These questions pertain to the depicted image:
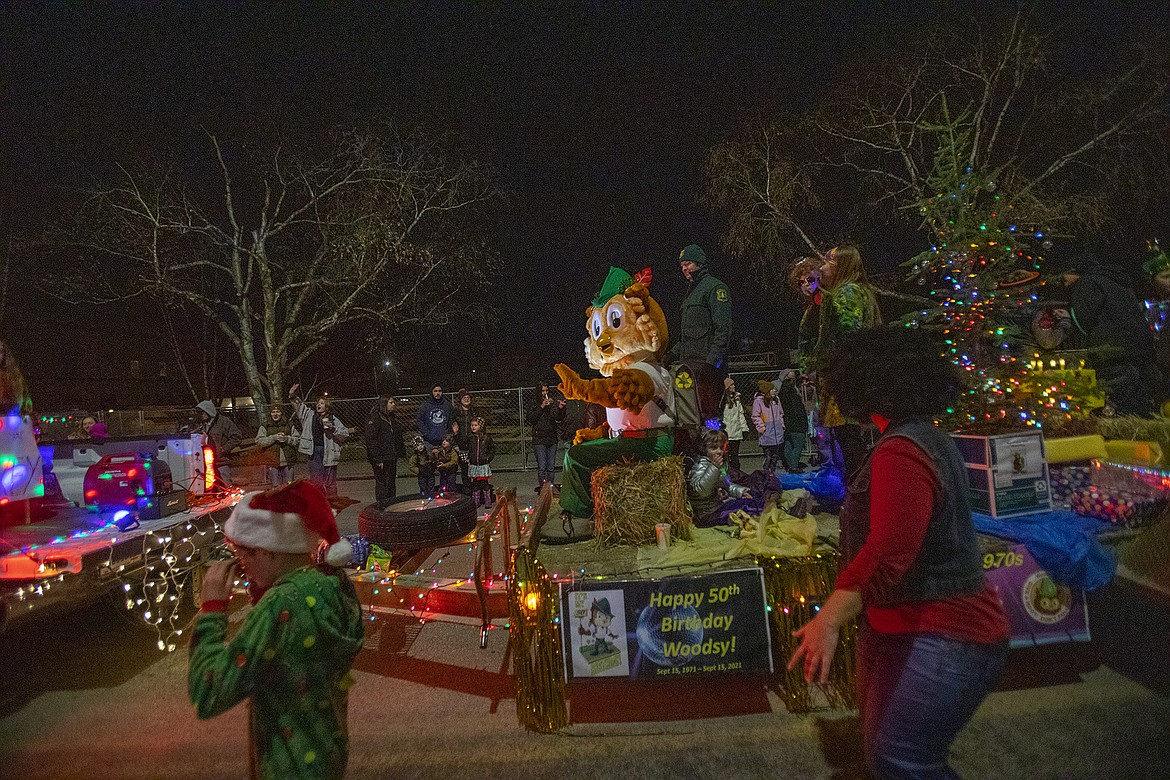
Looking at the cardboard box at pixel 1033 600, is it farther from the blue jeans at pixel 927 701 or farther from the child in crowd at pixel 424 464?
the child in crowd at pixel 424 464

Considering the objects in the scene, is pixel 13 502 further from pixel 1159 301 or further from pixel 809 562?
pixel 1159 301

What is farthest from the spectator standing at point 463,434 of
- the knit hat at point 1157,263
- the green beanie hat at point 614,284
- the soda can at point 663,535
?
the knit hat at point 1157,263

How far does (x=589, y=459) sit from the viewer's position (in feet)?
12.9

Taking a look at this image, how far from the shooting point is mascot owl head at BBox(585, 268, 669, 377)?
14.4ft

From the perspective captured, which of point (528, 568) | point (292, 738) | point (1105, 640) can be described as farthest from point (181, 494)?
point (1105, 640)

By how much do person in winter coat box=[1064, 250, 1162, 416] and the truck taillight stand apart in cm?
788

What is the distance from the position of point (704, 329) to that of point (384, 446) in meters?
5.98

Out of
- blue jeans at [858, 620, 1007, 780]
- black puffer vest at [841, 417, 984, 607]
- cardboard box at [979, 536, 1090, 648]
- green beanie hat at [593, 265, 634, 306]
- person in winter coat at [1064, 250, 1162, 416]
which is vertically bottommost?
cardboard box at [979, 536, 1090, 648]

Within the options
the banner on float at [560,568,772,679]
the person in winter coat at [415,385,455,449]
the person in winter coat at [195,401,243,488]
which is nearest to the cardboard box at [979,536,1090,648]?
the banner on float at [560,568,772,679]

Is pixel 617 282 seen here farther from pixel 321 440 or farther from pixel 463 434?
pixel 321 440

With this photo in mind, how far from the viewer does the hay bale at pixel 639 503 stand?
368 centimetres

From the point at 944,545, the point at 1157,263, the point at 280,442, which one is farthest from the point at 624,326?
the point at 280,442

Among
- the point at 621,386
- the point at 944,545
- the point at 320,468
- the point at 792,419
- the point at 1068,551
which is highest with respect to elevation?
the point at 621,386

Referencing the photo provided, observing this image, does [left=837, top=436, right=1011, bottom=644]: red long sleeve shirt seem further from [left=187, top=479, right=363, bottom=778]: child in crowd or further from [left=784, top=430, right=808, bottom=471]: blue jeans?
[left=784, top=430, right=808, bottom=471]: blue jeans
